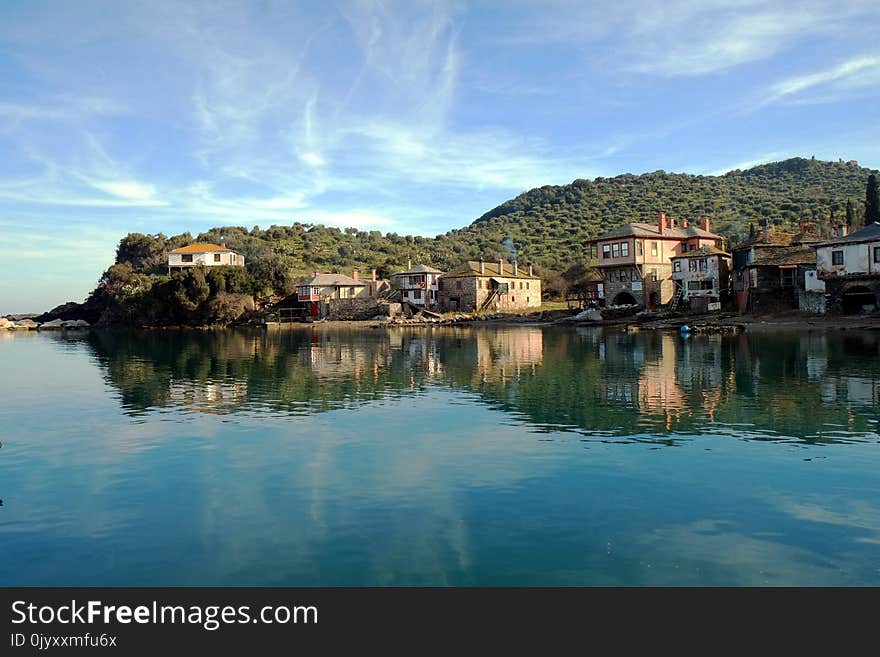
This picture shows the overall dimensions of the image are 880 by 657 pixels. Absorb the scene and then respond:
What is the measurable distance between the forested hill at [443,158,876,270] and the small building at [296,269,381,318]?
34.8 meters

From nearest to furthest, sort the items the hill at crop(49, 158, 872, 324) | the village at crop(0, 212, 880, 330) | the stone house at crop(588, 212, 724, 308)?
the village at crop(0, 212, 880, 330) < the stone house at crop(588, 212, 724, 308) < the hill at crop(49, 158, 872, 324)

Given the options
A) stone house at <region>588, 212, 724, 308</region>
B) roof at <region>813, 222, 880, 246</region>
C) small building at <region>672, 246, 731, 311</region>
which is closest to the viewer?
roof at <region>813, 222, 880, 246</region>

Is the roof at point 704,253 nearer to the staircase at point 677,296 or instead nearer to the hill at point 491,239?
the staircase at point 677,296

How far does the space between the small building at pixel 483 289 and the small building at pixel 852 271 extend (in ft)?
160

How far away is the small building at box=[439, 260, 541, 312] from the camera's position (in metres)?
103

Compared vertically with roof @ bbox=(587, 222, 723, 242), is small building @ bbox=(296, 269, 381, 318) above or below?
below

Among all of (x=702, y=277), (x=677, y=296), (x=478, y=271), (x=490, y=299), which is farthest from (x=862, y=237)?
(x=478, y=271)

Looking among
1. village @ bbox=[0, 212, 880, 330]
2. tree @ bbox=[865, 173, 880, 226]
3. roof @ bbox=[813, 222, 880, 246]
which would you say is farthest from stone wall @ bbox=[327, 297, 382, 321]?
tree @ bbox=[865, 173, 880, 226]

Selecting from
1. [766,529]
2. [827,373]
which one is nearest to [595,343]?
[827,373]

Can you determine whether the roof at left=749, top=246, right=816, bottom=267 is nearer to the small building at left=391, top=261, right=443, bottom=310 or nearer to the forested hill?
the forested hill

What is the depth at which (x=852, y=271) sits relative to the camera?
191ft

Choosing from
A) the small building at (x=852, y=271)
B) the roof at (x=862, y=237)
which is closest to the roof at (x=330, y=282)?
the small building at (x=852, y=271)

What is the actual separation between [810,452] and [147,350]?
171 feet

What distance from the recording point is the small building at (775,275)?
2544 inches
